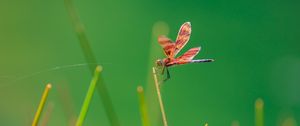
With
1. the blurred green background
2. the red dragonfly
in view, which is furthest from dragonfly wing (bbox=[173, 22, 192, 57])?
the blurred green background

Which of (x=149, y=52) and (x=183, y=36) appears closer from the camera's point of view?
(x=183, y=36)

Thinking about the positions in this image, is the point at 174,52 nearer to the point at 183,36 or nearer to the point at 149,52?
the point at 183,36

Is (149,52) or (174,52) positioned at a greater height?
(174,52)

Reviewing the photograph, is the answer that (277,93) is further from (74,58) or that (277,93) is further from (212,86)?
(74,58)

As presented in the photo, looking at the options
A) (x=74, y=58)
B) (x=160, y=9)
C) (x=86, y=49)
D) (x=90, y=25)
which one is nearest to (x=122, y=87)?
(x=74, y=58)

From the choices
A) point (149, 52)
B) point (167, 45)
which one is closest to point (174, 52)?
point (167, 45)

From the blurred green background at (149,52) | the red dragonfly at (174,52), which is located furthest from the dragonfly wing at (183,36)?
the blurred green background at (149,52)

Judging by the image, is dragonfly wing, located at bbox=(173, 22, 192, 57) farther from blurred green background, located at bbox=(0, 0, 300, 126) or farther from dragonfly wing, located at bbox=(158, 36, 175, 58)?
blurred green background, located at bbox=(0, 0, 300, 126)
